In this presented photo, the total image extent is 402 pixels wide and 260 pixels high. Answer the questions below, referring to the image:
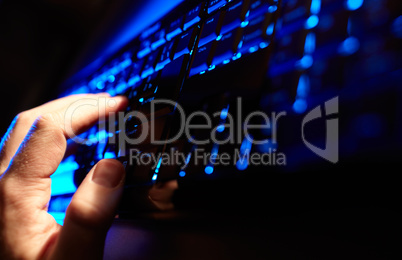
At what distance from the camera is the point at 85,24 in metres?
0.99

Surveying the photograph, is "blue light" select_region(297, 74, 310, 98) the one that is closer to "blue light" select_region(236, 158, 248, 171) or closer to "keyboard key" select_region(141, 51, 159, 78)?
"blue light" select_region(236, 158, 248, 171)

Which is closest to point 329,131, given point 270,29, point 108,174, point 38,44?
point 270,29

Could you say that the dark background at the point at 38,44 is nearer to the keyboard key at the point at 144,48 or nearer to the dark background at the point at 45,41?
the dark background at the point at 45,41

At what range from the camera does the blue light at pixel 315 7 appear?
27cm

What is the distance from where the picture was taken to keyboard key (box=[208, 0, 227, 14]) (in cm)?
37

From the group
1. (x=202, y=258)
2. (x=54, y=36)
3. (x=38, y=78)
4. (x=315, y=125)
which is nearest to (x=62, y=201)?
(x=202, y=258)

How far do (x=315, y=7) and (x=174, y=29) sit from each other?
0.81 ft

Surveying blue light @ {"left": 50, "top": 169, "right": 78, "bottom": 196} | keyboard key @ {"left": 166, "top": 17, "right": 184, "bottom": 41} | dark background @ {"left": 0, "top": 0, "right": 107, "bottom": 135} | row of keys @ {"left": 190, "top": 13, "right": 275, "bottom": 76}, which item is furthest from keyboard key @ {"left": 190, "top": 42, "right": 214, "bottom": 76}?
dark background @ {"left": 0, "top": 0, "right": 107, "bottom": 135}

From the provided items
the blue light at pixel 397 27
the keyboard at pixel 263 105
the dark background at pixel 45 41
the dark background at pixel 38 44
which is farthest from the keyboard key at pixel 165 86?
the dark background at pixel 38 44

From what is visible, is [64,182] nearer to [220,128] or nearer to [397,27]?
[220,128]

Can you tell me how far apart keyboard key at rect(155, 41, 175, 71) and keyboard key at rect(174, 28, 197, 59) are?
0.05 ft

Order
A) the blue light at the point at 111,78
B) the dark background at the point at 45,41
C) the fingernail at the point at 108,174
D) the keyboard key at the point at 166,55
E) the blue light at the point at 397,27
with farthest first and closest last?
the dark background at the point at 45,41, the blue light at the point at 111,78, the keyboard key at the point at 166,55, the fingernail at the point at 108,174, the blue light at the point at 397,27

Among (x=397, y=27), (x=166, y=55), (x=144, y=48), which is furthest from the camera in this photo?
(x=144, y=48)

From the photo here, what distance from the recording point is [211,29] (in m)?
0.36
